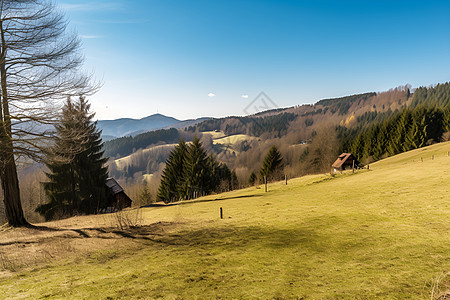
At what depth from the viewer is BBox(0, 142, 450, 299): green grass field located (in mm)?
4125

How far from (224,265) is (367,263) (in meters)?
3.29

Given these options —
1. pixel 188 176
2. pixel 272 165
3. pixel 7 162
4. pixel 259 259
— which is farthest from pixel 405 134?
pixel 7 162

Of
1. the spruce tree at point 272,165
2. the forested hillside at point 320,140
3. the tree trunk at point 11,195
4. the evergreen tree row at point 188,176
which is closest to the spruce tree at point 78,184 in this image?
the tree trunk at point 11,195

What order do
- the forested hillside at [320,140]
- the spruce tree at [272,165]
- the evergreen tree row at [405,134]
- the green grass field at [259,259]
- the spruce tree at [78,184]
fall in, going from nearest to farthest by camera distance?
the green grass field at [259,259] → the spruce tree at [78,184] → the spruce tree at [272,165] → the evergreen tree row at [405,134] → the forested hillside at [320,140]

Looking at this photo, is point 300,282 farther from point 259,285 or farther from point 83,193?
point 83,193

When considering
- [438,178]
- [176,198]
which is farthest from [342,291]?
[176,198]

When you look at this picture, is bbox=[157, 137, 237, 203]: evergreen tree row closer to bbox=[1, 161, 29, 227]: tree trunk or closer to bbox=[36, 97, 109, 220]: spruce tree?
bbox=[36, 97, 109, 220]: spruce tree

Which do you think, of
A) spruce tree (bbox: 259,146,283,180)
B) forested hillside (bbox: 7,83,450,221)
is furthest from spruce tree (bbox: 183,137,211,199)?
spruce tree (bbox: 259,146,283,180)

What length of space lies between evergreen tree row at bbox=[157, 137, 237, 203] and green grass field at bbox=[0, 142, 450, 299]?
28984mm

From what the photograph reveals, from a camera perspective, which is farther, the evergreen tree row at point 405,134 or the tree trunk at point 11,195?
the evergreen tree row at point 405,134

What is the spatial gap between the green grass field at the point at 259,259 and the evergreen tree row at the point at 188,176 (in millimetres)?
28984

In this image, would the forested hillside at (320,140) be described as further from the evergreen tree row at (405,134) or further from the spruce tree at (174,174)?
the spruce tree at (174,174)

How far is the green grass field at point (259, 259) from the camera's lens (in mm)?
4125

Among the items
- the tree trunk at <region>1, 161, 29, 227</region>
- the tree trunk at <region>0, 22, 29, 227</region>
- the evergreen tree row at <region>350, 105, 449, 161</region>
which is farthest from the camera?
the evergreen tree row at <region>350, 105, 449, 161</region>
